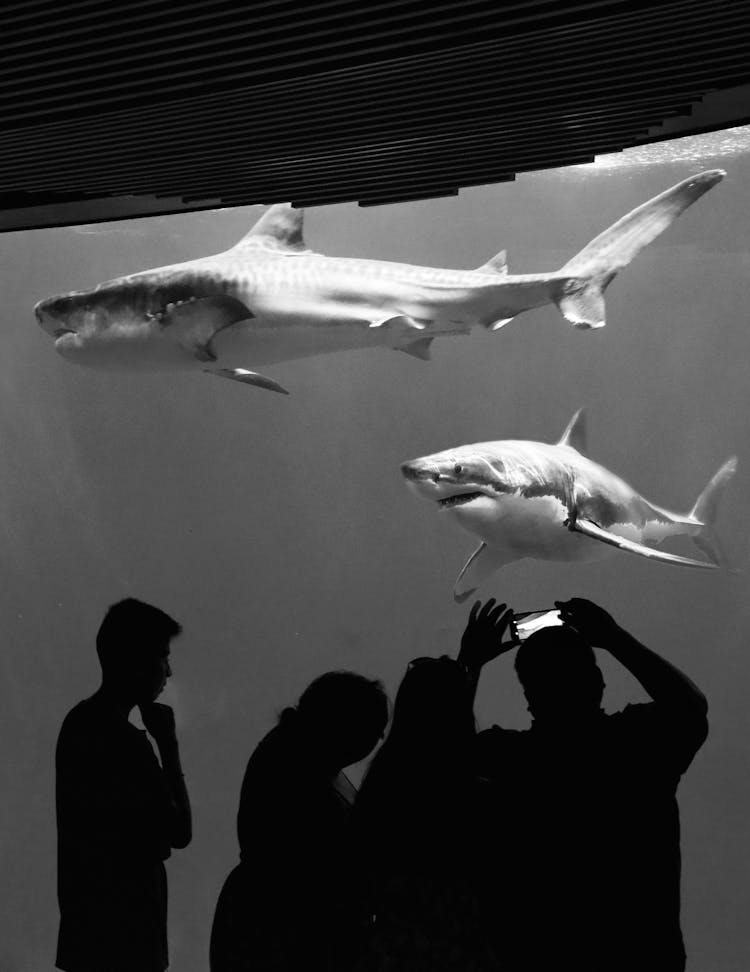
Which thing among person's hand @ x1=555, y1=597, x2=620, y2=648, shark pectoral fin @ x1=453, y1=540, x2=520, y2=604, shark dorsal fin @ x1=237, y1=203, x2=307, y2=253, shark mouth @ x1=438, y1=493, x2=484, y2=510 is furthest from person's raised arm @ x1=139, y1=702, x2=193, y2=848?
shark dorsal fin @ x1=237, y1=203, x2=307, y2=253

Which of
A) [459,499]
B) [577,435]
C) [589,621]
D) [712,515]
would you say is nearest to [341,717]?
[589,621]

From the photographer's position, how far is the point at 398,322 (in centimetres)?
426

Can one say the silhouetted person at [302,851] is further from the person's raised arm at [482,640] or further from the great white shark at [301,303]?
the great white shark at [301,303]

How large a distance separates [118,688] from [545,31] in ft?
8.21

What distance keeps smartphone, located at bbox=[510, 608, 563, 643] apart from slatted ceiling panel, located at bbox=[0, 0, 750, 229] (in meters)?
1.76

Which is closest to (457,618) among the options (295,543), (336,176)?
(295,543)

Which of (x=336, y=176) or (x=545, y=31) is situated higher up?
(x=336, y=176)

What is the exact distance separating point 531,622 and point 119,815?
1.49 metres

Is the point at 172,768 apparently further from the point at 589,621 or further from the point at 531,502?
the point at 531,502

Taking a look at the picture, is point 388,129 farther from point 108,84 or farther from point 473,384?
point 473,384

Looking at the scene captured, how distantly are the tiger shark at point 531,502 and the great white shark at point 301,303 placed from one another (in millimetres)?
686

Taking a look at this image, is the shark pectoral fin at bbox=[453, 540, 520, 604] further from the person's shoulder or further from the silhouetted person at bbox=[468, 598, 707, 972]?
the silhouetted person at bbox=[468, 598, 707, 972]

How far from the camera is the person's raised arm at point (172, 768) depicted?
295cm

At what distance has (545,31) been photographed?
2650 mm
